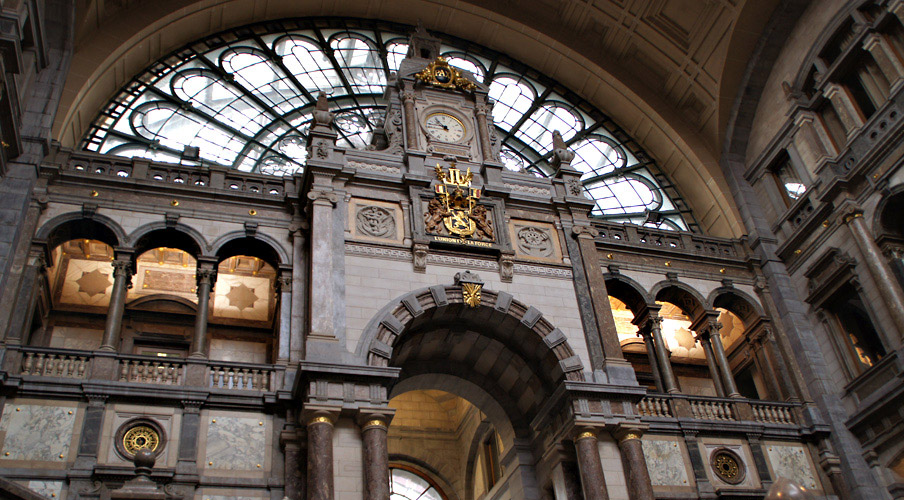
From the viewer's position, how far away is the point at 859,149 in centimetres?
2020

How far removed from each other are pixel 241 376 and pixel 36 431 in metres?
3.76

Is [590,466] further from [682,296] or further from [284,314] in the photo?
[682,296]

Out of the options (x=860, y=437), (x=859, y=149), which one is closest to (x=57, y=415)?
(x=860, y=437)

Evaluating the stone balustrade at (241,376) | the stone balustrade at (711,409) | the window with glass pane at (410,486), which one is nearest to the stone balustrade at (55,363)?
the stone balustrade at (241,376)

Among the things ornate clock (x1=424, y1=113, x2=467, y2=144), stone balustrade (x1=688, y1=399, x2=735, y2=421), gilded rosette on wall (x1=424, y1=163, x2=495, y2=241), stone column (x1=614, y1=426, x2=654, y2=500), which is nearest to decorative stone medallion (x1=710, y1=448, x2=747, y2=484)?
stone balustrade (x1=688, y1=399, x2=735, y2=421)

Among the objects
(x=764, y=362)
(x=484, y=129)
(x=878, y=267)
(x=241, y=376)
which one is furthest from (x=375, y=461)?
(x=878, y=267)

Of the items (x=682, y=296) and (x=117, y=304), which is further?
(x=682, y=296)

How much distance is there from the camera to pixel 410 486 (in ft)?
79.9

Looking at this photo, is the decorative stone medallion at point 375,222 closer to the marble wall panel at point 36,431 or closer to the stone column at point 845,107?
the marble wall panel at point 36,431

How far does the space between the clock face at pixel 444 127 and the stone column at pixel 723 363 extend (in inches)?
318

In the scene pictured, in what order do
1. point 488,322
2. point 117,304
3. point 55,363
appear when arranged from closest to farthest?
point 55,363, point 117,304, point 488,322

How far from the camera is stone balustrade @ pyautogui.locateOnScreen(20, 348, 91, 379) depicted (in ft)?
49.5

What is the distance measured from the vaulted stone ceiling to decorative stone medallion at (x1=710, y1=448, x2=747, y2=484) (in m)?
7.61

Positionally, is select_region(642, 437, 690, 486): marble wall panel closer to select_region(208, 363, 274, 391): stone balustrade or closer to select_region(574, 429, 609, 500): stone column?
select_region(574, 429, 609, 500): stone column
